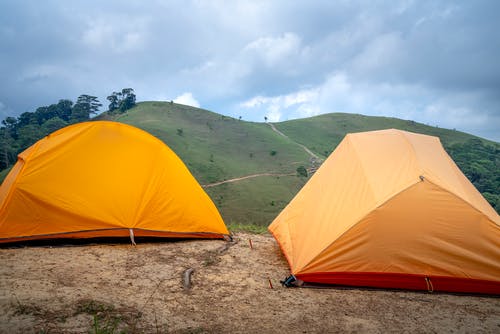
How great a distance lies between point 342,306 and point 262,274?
1.68m

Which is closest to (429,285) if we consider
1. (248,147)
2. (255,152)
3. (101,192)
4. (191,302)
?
(191,302)

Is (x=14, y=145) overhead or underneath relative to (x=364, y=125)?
underneath

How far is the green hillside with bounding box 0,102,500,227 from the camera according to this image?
154 ft

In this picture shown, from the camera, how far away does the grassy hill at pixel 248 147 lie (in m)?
46.2

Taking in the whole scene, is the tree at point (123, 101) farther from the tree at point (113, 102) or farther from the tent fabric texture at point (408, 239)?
the tent fabric texture at point (408, 239)

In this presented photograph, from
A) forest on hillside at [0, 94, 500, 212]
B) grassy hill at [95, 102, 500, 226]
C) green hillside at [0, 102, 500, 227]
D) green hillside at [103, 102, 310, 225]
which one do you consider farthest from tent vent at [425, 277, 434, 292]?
forest on hillside at [0, 94, 500, 212]

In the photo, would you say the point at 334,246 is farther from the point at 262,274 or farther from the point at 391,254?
the point at 262,274

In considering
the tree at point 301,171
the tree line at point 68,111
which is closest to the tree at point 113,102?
the tree line at point 68,111

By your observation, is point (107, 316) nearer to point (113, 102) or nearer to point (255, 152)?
point (255, 152)

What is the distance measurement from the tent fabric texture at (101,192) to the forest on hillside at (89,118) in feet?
154

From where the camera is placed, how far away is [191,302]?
4691mm

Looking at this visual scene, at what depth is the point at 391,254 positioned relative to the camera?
5285 millimetres

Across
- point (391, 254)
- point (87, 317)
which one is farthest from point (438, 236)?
point (87, 317)

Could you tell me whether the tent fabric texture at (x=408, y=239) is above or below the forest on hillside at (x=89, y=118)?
below
